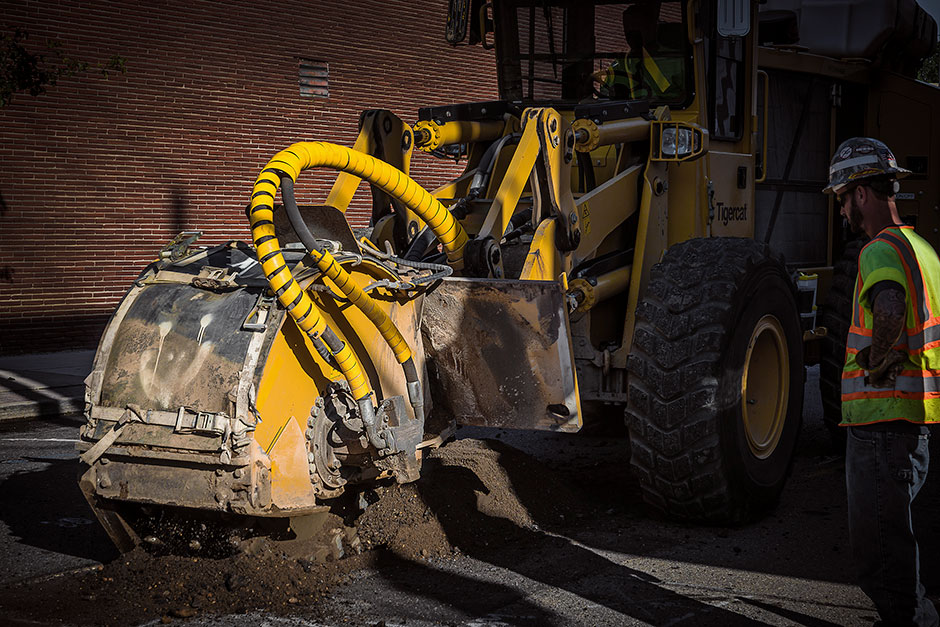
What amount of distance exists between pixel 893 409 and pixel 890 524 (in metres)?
0.45

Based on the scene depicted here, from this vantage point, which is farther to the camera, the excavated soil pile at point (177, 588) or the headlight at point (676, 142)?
the headlight at point (676, 142)

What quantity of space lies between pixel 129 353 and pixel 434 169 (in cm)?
1498

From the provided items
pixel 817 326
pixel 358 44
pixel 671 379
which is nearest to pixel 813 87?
pixel 817 326

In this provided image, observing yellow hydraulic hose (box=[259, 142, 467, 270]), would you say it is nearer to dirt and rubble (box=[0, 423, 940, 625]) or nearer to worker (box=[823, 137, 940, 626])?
dirt and rubble (box=[0, 423, 940, 625])

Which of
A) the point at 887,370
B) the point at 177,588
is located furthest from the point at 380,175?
the point at 887,370

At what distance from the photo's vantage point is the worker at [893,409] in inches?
158

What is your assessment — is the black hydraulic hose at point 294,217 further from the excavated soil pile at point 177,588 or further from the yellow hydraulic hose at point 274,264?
the excavated soil pile at point 177,588

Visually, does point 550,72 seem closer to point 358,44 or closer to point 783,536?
point 783,536

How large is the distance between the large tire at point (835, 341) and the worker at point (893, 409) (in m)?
3.93

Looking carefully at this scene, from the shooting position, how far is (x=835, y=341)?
797 cm

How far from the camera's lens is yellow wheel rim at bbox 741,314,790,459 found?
6395mm

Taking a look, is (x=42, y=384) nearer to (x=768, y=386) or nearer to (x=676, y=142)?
(x=676, y=142)

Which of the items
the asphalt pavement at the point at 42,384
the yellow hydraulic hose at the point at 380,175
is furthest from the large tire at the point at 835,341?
the asphalt pavement at the point at 42,384

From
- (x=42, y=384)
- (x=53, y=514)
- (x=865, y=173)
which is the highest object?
(x=865, y=173)
